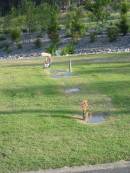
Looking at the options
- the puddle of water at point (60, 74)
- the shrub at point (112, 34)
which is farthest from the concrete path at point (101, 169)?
the shrub at point (112, 34)

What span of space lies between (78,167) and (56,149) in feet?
2.41

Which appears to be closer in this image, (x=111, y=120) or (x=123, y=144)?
(x=123, y=144)

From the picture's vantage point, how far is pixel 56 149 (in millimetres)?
7570

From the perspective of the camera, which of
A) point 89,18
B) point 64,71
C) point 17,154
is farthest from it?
point 89,18

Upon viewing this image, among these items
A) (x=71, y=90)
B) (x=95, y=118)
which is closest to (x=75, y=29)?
(x=71, y=90)

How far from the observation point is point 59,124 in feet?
29.1

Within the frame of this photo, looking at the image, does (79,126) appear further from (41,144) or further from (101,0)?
(101,0)

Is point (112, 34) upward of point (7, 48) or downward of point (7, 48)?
upward

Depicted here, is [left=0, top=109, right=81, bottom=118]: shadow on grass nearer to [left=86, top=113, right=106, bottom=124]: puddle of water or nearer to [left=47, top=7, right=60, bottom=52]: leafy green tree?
[left=86, top=113, right=106, bottom=124]: puddle of water

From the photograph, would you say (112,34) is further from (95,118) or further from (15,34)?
(95,118)

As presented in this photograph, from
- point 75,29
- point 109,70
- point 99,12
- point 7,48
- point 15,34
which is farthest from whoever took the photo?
point 15,34

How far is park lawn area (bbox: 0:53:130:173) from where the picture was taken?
723 centimetres

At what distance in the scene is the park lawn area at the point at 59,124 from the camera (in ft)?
23.7

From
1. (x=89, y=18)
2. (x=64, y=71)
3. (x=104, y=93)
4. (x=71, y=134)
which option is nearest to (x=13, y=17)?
(x=89, y=18)
